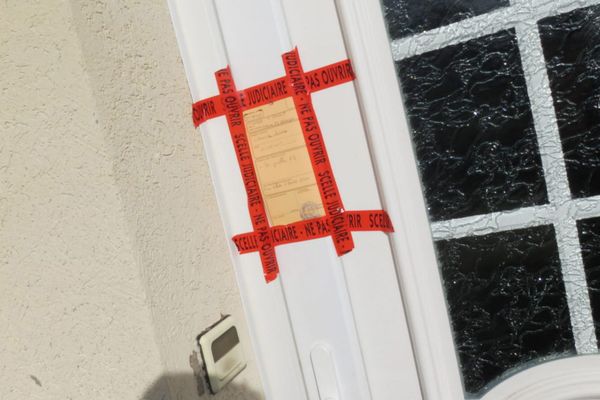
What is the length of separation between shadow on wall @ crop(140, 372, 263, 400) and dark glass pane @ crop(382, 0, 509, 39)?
2.67ft

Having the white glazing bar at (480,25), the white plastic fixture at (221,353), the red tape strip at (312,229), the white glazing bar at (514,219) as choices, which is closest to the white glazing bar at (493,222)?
the white glazing bar at (514,219)

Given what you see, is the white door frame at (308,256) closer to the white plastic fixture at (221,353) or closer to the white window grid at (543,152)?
the white plastic fixture at (221,353)

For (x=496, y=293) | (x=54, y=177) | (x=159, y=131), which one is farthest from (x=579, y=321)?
(x=54, y=177)

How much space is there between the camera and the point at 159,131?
1061 mm

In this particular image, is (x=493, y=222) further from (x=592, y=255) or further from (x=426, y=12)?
(x=426, y=12)

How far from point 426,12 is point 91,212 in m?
0.75

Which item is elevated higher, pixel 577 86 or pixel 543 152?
pixel 577 86

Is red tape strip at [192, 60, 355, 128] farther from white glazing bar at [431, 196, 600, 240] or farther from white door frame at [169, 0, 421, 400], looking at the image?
white glazing bar at [431, 196, 600, 240]

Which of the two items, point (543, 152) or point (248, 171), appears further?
point (248, 171)

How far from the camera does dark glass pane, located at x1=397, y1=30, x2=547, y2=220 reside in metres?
0.98

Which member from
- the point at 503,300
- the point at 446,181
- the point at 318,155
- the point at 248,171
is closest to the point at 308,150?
the point at 318,155

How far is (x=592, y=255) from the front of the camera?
38.5 inches

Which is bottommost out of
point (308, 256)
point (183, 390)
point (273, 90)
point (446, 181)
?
point (183, 390)

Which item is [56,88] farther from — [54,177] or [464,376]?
[464,376]
